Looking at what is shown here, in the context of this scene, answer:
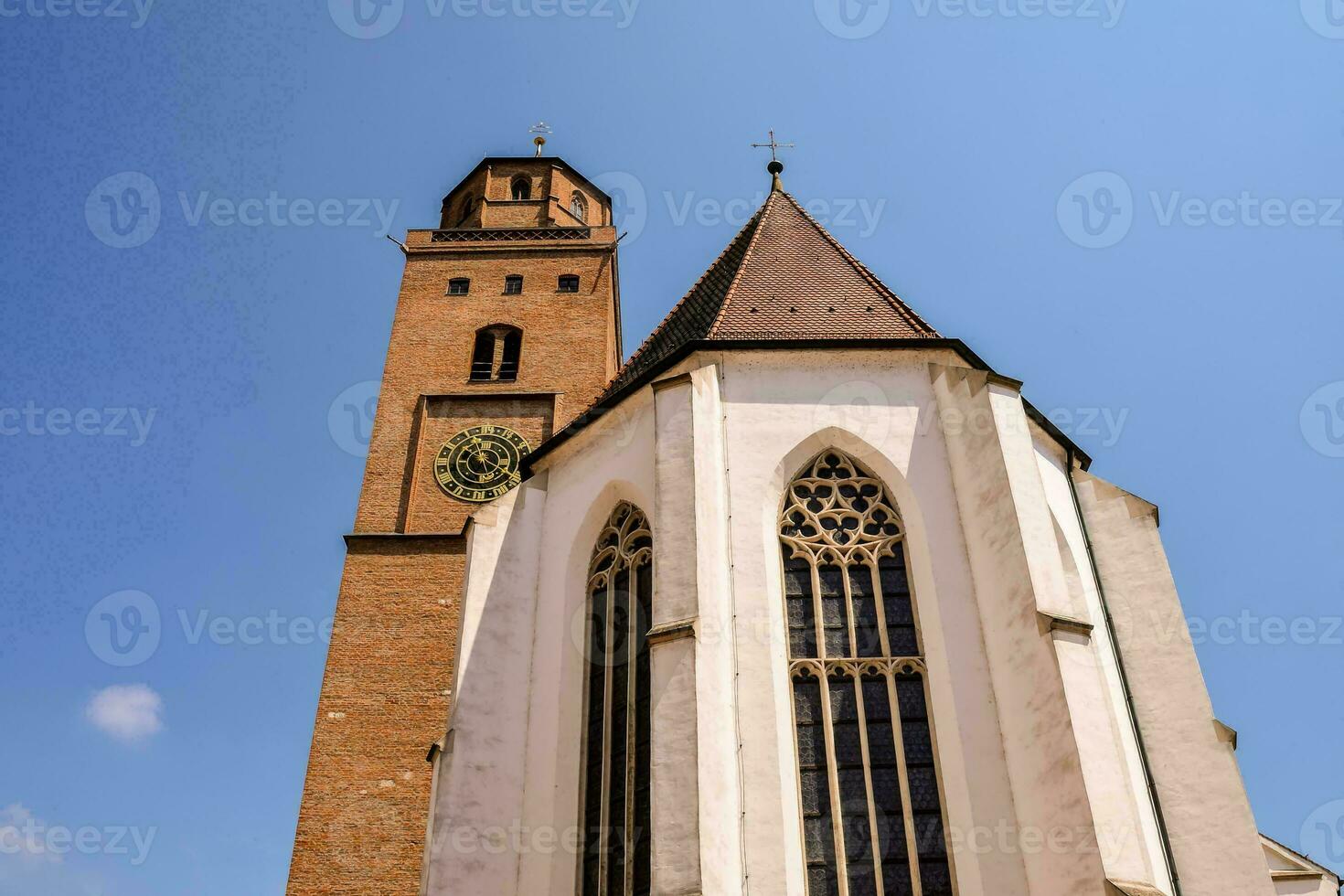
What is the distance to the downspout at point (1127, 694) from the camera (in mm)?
11508

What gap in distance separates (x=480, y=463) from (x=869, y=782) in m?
13.4

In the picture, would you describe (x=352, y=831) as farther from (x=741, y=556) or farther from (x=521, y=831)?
(x=741, y=556)

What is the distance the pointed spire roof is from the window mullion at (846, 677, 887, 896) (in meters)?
4.44

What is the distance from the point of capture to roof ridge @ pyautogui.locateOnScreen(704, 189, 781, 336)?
14.5 m

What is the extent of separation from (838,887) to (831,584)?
309 cm

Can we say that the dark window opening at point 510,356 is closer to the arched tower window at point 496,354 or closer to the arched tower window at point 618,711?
the arched tower window at point 496,354

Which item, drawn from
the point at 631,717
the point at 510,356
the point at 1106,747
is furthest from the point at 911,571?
the point at 510,356

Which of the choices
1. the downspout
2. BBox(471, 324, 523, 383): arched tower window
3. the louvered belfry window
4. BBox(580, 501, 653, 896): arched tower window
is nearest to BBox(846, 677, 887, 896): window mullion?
the louvered belfry window

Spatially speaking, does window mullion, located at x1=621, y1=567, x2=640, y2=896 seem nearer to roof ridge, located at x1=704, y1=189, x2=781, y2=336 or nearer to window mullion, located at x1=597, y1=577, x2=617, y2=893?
window mullion, located at x1=597, y1=577, x2=617, y2=893

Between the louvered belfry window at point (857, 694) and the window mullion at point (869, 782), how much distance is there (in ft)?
0.03

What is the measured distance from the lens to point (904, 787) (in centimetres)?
1058

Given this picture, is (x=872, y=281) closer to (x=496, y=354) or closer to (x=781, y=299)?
(x=781, y=299)

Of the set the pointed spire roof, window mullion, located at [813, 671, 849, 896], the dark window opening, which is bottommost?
window mullion, located at [813, 671, 849, 896]

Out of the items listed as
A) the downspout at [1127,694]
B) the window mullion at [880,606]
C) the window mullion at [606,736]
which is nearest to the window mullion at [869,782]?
the window mullion at [880,606]
